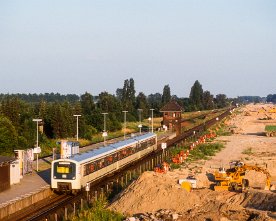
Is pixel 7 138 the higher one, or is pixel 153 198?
pixel 7 138

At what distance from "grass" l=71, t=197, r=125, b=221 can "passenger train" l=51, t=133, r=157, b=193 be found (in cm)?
530

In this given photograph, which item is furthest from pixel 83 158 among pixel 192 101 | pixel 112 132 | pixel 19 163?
pixel 192 101

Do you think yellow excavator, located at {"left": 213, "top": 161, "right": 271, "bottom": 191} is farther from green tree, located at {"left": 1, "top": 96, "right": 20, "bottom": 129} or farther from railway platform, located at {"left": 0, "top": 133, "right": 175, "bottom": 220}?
Result: green tree, located at {"left": 1, "top": 96, "right": 20, "bottom": 129}

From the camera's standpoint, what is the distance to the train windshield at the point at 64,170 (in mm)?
30584

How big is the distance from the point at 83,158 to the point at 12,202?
685 cm

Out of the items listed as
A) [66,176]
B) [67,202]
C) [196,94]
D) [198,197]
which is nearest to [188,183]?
[198,197]

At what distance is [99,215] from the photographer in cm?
2370

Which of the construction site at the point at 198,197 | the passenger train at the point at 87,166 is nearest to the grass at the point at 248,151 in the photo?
the construction site at the point at 198,197

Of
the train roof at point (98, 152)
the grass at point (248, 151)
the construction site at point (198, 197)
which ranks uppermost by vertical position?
the train roof at point (98, 152)

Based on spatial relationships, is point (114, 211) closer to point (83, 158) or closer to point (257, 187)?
point (83, 158)

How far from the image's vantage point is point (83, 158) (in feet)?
106

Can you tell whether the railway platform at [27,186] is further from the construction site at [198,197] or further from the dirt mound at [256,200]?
the dirt mound at [256,200]

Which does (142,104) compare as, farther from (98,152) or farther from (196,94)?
(98,152)

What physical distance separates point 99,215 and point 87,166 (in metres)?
8.99
